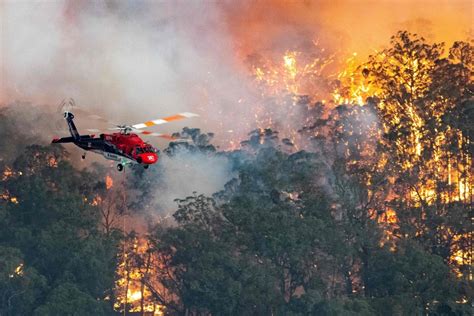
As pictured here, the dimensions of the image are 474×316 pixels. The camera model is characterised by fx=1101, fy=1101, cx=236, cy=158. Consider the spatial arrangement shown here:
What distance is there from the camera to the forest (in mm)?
103438

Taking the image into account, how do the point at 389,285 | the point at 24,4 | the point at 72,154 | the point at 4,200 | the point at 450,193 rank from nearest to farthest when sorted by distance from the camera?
the point at 389,285 → the point at 450,193 → the point at 4,200 → the point at 72,154 → the point at 24,4

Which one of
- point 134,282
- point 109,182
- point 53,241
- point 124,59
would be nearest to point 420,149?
point 134,282

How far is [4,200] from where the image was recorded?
123 metres

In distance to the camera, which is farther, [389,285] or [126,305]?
[126,305]

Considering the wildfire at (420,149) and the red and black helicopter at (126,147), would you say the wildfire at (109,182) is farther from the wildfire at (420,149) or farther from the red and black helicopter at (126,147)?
the red and black helicopter at (126,147)

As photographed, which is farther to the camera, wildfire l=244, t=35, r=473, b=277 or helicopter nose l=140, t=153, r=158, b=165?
Result: wildfire l=244, t=35, r=473, b=277

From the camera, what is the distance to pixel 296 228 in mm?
108125

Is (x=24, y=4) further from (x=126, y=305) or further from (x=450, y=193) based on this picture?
(x=450, y=193)

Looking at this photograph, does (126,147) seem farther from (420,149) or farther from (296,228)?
(420,149)

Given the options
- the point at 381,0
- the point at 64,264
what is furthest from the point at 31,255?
the point at 381,0

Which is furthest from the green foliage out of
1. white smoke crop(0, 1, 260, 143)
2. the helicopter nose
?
the helicopter nose

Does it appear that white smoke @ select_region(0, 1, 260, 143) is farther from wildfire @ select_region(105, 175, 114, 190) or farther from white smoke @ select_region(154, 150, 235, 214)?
white smoke @ select_region(154, 150, 235, 214)

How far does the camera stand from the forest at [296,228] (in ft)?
339

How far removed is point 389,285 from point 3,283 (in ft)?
123
